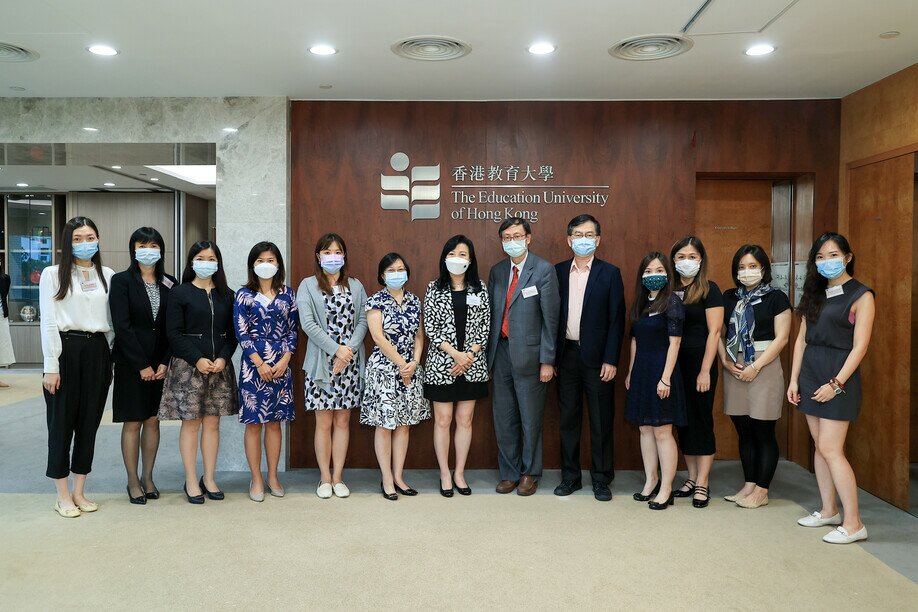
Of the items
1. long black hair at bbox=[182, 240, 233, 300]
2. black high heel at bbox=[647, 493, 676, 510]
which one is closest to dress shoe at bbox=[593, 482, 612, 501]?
black high heel at bbox=[647, 493, 676, 510]

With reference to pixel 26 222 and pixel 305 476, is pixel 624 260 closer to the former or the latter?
pixel 305 476

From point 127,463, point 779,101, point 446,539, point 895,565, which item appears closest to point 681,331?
point 895,565

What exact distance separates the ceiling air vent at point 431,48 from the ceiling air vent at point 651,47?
3.07ft

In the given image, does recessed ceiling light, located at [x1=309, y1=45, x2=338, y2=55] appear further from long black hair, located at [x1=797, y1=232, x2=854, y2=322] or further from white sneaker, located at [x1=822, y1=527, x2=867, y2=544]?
white sneaker, located at [x1=822, y1=527, x2=867, y2=544]


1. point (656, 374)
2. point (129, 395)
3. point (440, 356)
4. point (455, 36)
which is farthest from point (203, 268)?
point (656, 374)

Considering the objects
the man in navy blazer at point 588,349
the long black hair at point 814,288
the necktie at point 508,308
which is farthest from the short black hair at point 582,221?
the long black hair at point 814,288

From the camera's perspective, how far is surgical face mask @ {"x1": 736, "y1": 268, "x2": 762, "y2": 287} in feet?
13.8

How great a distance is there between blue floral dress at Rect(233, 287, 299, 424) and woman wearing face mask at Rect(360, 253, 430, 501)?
0.56 m

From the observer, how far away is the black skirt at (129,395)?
4207 millimetres

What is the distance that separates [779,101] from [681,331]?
2289mm

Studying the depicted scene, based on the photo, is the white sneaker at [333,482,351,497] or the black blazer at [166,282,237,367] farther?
the white sneaker at [333,482,351,497]

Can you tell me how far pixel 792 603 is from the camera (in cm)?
297

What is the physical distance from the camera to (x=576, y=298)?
4574 millimetres

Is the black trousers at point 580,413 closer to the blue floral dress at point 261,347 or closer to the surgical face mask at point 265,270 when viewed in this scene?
the blue floral dress at point 261,347
